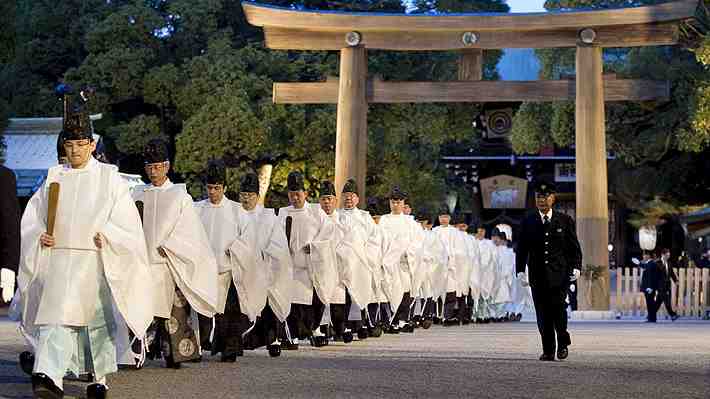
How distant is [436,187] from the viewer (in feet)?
118

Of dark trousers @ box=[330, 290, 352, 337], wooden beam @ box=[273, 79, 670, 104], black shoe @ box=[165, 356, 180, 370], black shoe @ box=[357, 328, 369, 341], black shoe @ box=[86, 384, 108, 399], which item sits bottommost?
black shoe @ box=[86, 384, 108, 399]

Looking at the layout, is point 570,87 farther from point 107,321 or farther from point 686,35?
point 107,321

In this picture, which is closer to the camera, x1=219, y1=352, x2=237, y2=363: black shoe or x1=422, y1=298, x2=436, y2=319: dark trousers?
x1=219, y1=352, x2=237, y2=363: black shoe

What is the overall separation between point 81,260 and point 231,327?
170 inches

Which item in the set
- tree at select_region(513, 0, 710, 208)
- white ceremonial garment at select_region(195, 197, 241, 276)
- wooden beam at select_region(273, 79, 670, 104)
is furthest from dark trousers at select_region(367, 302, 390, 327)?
tree at select_region(513, 0, 710, 208)

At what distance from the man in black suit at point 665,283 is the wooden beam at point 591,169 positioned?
12.8ft

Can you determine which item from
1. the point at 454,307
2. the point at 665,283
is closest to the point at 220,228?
the point at 454,307

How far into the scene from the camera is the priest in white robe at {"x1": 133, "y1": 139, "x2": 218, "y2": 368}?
1179cm

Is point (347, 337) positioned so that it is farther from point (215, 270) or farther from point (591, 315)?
point (591, 315)

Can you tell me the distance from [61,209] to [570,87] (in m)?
18.9

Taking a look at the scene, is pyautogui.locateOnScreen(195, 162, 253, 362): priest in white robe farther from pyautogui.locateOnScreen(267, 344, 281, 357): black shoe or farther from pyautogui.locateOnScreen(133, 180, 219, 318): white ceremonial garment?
pyautogui.locateOnScreen(133, 180, 219, 318): white ceremonial garment

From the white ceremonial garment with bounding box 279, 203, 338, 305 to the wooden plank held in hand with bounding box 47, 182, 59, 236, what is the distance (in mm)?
6183

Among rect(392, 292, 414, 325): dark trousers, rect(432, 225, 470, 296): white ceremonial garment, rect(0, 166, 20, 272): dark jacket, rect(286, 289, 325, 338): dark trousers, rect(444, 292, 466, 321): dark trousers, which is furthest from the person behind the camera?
rect(444, 292, 466, 321): dark trousers

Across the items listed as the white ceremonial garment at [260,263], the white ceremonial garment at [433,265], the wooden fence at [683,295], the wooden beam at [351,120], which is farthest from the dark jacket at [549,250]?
the wooden fence at [683,295]
